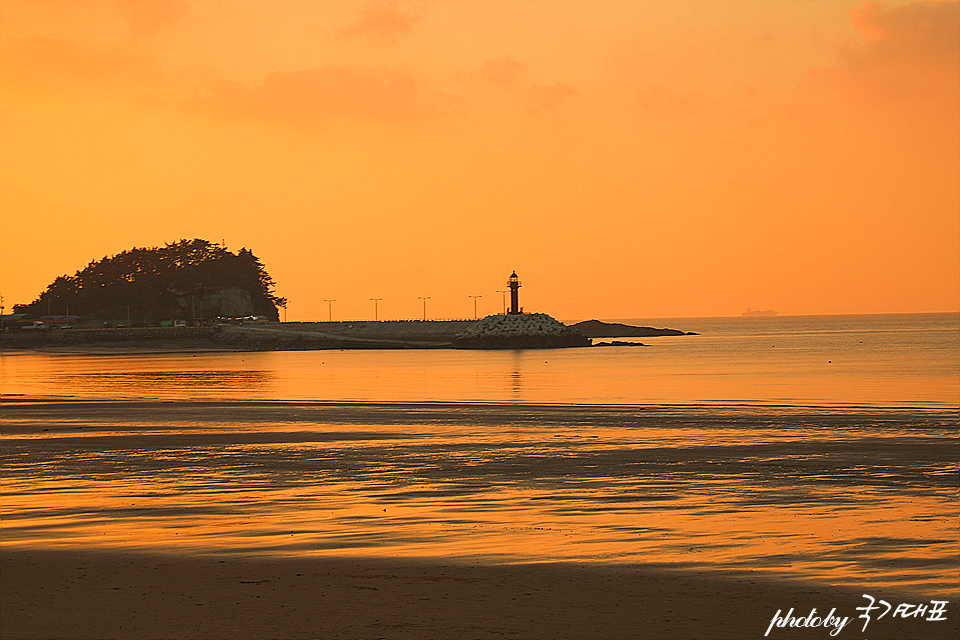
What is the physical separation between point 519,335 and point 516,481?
122m

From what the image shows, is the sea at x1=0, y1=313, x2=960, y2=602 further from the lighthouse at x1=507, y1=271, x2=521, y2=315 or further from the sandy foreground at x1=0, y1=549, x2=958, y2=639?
the lighthouse at x1=507, y1=271, x2=521, y2=315

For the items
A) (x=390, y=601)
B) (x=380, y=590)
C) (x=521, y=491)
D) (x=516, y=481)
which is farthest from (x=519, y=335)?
(x=390, y=601)

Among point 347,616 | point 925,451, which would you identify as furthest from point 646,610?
point 925,451

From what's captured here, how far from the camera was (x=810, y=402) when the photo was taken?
127 feet

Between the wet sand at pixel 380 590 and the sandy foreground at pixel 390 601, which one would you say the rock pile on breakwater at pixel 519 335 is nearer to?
the wet sand at pixel 380 590

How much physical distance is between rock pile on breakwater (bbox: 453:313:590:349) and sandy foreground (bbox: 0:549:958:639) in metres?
127

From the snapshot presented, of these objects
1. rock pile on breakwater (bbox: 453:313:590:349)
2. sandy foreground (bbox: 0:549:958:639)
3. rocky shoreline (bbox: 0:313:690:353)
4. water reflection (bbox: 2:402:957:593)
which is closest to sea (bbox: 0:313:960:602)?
water reflection (bbox: 2:402:957:593)

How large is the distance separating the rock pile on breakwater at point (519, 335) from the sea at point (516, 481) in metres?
98.2

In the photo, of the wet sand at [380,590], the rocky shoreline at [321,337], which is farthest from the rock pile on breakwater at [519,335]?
the wet sand at [380,590]

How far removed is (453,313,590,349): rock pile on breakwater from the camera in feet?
455

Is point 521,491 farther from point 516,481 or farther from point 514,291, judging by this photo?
point 514,291

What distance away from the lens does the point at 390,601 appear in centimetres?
920

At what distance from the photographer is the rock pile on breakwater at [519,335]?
138750 millimetres

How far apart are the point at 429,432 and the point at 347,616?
19.0 meters
